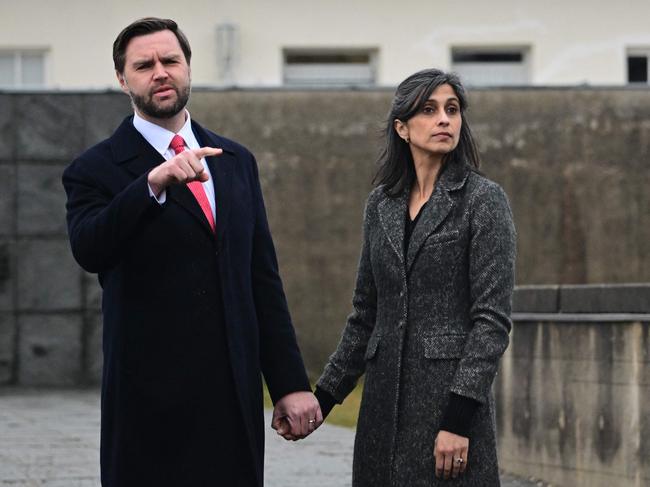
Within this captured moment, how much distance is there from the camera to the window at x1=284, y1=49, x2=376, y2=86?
22062mm

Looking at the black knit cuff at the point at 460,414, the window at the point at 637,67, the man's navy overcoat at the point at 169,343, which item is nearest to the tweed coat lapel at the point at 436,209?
the black knit cuff at the point at 460,414

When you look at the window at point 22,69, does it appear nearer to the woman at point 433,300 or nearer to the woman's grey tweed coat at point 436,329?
the woman at point 433,300

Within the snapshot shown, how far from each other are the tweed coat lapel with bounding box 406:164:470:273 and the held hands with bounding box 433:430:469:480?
539mm

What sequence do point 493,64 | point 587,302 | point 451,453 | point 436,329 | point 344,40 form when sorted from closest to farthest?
point 451,453 → point 436,329 → point 587,302 → point 344,40 → point 493,64

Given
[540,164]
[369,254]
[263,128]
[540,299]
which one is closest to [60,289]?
[263,128]

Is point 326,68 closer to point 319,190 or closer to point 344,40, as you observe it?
point 344,40

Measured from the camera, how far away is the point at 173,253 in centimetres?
489

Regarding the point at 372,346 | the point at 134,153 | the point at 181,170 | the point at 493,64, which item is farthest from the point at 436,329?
the point at 493,64

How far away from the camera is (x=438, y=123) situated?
16.8ft

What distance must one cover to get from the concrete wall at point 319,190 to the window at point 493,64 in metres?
6.44

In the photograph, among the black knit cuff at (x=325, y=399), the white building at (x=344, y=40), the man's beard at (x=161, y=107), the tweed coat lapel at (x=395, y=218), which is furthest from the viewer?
the white building at (x=344, y=40)

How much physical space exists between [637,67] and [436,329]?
18065 mm

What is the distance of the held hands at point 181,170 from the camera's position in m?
4.60

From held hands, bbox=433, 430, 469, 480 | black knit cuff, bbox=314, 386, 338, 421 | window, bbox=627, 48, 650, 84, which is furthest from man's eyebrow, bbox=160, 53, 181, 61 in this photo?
window, bbox=627, 48, 650, 84
